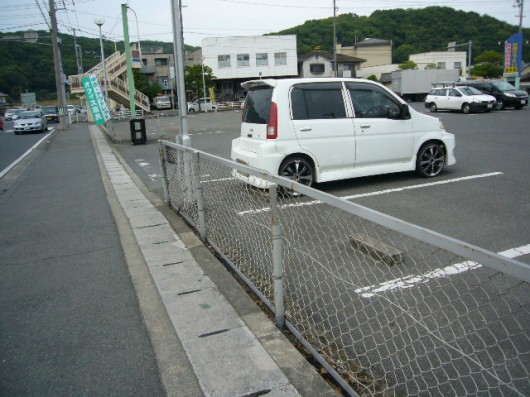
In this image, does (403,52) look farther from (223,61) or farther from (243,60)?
(223,61)

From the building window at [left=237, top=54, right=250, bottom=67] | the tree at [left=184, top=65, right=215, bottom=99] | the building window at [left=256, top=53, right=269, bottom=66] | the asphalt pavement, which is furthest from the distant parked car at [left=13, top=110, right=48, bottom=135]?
the building window at [left=256, top=53, right=269, bottom=66]

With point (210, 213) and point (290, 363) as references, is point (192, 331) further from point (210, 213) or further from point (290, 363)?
point (210, 213)

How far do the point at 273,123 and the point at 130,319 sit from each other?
3.62m

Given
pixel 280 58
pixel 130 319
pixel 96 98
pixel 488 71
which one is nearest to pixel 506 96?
pixel 96 98

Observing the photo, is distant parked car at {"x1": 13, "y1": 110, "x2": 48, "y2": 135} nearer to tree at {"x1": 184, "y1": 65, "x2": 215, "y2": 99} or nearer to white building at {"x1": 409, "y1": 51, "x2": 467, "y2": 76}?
tree at {"x1": 184, "y1": 65, "x2": 215, "y2": 99}

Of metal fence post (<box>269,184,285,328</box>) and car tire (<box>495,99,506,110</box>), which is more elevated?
car tire (<box>495,99,506,110</box>)

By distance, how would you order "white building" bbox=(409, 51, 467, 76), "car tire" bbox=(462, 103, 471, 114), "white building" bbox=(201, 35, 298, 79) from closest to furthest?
1. "car tire" bbox=(462, 103, 471, 114)
2. "white building" bbox=(201, 35, 298, 79)
3. "white building" bbox=(409, 51, 467, 76)

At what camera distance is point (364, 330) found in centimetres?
286

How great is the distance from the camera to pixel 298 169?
6191mm

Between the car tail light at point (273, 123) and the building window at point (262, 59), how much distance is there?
1897 inches

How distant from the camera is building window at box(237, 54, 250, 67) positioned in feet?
168

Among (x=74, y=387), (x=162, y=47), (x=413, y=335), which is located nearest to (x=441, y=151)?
(x=413, y=335)

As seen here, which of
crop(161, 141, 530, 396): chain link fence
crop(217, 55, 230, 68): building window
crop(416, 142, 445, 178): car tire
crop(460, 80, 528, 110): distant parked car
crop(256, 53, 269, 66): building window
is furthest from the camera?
crop(256, 53, 269, 66): building window

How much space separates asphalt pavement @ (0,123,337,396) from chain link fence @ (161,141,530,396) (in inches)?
9.4
